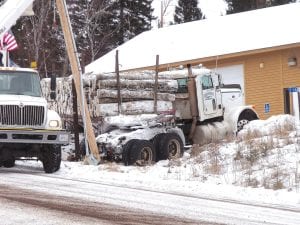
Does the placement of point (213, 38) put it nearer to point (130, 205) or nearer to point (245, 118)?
point (245, 118)

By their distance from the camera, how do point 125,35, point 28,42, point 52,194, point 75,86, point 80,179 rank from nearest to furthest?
1. point 52,194
2. point 80,179
3. point 75,86
4. point 28,42
5. point 125,35

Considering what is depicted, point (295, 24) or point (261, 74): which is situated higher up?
point (295, 24)

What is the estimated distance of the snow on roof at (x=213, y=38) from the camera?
28.3 meters

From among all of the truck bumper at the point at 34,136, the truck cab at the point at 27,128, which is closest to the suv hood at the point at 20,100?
the truck cab at the point at 27,128

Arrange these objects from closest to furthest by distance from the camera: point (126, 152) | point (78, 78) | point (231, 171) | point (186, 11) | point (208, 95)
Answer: point (231, 171) → point (126, 152) → point (78, 78) → point (208, 95) → point (186, 11)

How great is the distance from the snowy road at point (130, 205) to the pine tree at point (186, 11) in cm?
5020

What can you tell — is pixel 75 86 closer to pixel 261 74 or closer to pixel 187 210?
pixel 187 210

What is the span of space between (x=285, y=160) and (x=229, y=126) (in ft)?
21.1

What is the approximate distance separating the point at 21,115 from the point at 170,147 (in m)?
4.87

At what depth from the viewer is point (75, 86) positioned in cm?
1638

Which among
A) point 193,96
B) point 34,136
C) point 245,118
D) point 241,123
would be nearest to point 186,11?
point 245,118

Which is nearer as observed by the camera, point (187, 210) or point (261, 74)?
point (187, 210)

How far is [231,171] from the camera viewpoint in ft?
44.5

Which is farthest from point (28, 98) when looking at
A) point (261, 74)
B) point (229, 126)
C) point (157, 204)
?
point (261, 74)
